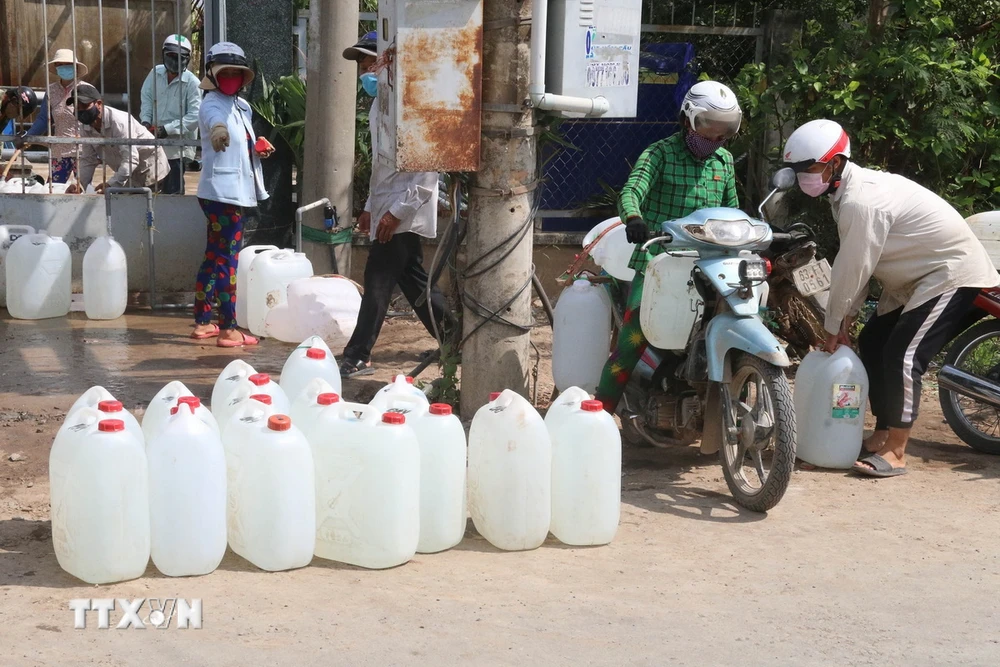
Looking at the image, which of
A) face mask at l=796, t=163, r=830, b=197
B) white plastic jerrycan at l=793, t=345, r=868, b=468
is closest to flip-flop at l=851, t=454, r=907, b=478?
white plastic jerrycan at l=793, t=345, r=868, b=468

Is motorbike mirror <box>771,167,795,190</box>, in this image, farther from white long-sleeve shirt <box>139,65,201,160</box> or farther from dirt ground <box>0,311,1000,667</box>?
white long-sleeve shirt <box>139,65,201,160</box>

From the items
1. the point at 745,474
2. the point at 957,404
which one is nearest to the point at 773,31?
the point at 957,404

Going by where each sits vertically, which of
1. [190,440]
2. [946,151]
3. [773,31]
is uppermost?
[773,31]

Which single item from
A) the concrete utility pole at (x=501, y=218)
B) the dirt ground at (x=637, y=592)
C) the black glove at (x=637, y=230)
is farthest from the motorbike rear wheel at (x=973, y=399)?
the concrete utility pole at (x=501, y=218)

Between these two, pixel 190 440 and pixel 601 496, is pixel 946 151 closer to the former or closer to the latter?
pixel 601 496

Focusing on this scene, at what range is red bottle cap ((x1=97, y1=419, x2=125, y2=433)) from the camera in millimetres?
3971

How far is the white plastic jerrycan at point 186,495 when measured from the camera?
13.3ft

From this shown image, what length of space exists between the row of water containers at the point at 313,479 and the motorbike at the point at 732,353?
31.3 inches

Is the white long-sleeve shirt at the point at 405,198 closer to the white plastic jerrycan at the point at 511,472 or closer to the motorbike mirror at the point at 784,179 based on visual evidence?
the motorbike mirror at the point at 784,179

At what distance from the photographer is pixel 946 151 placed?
830 centimetres

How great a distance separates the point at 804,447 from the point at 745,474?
13.1 inches

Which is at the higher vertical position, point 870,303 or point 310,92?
point 310,92

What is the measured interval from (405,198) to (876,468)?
3.00 m

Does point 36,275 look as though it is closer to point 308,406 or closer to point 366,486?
point 308,406
